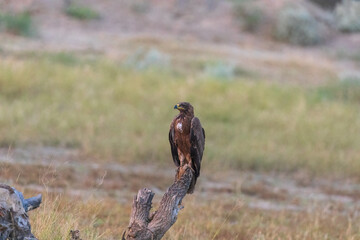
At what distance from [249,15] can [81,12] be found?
8.49 m

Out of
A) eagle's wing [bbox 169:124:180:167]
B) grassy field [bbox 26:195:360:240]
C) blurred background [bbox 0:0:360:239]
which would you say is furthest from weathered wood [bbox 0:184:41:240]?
eagle's wing [bbox 169:124:180:167]

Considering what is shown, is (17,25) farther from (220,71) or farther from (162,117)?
(162,117)

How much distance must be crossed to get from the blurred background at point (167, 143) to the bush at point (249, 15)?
1037 cm

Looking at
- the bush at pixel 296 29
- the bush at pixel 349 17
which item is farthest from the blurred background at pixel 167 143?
the bush at pixel 349 17

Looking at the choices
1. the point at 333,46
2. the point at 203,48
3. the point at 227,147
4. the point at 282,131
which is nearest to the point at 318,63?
the point at 203,48

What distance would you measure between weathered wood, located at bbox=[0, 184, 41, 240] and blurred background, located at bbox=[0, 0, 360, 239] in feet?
1.38

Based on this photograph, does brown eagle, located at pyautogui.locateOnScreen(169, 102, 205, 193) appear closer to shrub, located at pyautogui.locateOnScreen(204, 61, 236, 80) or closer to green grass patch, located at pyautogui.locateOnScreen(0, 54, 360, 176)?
green grass patch, located at pyautogui.locateOnScreen(0, 54, 360, 176)

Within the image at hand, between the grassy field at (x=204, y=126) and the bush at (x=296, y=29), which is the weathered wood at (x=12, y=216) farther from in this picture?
the bush at (x=296, y=29)

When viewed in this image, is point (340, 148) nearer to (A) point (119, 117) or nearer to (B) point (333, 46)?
(A) point (119, 117)

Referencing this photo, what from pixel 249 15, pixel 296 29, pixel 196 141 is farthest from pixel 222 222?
pixel 249 15

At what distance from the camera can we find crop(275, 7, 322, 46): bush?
31.4m

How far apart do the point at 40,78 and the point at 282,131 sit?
15.9ft

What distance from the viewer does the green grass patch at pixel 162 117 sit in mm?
9789

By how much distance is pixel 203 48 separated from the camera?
25.4 meters
